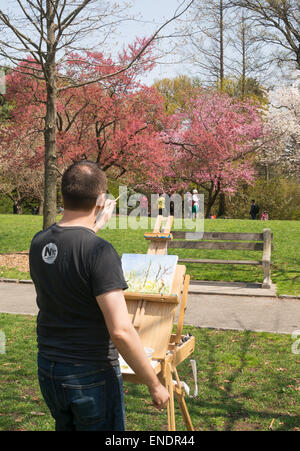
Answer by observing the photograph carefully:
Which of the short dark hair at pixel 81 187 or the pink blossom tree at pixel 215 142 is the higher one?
the pink blossom tree at pixel 215 142

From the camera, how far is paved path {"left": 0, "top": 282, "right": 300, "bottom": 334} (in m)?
7.52

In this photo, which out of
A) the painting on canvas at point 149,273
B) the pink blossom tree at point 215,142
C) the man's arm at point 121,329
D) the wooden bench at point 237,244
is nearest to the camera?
the man's arm at point 121,329

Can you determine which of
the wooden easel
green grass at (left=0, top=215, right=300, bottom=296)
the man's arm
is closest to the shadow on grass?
the wooden easel

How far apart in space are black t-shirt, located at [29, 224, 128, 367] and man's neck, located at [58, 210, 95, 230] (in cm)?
5

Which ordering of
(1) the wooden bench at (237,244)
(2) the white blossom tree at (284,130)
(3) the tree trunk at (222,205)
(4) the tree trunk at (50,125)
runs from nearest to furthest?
(1) the wooden bench at (237,244) < (4) the tree trunk at (50,125) < (2) the white blossom tree at (284,130) < (3) the tree trunk at (222,205)

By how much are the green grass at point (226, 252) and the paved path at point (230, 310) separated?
96 centimetres

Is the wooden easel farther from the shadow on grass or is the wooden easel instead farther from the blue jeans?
the blue jeans

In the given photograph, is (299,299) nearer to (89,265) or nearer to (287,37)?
(89,265)

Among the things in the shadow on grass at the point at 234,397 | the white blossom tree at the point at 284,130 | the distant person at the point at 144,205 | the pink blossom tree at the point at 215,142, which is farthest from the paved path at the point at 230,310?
the white blossom tree at the point at 284,130

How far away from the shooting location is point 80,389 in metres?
2.38

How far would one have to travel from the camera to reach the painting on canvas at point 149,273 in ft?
12.9

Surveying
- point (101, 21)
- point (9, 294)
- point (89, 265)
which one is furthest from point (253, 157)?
point (89, 265)

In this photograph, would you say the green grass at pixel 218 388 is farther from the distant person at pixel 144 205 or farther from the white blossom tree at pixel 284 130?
the white blossom tree at pixel 284 130

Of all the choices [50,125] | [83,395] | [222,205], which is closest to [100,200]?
[83,395]
